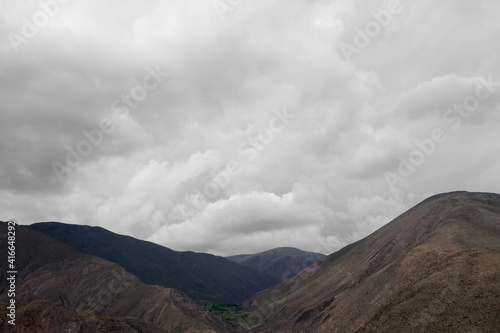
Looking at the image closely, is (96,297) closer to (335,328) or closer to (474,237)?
(335,328)

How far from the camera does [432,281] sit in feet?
228

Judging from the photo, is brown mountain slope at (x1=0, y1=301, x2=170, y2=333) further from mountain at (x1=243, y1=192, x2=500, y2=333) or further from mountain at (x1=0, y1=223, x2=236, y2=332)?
mountain at (x1=243, y1=192, x2=500, y2=333)

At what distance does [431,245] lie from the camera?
88.6 metres

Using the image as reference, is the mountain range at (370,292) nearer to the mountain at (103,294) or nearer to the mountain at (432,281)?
the mountain at (432,281)

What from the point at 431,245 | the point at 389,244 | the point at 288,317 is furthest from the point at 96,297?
the point at 431,245

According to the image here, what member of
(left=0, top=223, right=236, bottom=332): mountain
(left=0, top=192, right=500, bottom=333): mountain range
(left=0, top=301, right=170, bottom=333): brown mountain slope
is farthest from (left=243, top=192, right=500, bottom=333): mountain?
(left=0, top=301, right=170, bottom=333): brown mountain slope

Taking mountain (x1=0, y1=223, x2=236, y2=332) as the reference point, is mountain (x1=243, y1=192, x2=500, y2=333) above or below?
below

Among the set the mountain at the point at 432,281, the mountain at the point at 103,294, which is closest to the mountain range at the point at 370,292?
the mountain at the point at 432,281

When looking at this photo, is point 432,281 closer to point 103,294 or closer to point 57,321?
point 57,321

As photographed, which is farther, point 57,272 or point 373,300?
point 57,272

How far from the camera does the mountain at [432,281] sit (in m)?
58.8

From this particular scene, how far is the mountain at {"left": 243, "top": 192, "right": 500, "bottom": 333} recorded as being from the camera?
193 feet

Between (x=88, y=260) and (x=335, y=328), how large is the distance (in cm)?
15470

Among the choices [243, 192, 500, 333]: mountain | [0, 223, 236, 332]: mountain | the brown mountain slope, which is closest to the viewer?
[243, 192, 500, 333]: mountain
